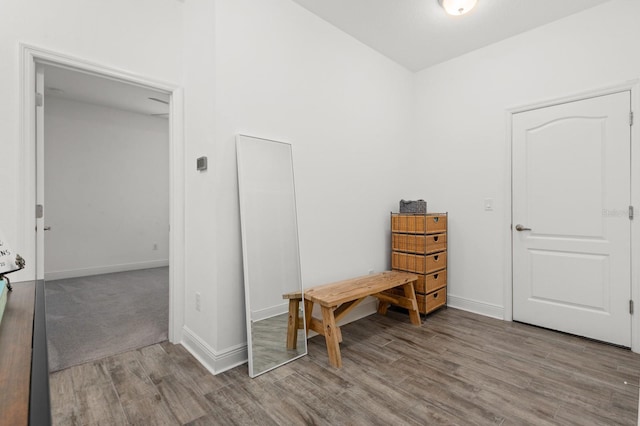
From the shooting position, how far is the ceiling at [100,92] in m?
4.16

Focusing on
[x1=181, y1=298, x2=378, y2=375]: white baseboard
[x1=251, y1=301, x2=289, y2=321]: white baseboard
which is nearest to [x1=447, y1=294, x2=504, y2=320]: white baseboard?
[x1=251, y1=301, x2=289, y2=321]: white baseboard

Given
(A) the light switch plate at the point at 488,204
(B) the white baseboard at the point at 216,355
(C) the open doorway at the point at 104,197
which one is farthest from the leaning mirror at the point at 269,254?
(A) the light switch plate at the point at 488,204

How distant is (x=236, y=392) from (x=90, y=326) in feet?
6.35

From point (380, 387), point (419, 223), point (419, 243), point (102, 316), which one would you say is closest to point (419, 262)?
point (419, 243)

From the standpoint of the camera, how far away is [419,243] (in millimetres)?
3199

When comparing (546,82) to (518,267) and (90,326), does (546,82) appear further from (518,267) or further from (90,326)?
(90,326)

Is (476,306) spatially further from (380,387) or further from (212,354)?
(212,354)

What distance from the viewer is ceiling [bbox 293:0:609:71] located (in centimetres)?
264

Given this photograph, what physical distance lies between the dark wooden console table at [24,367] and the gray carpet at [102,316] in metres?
1.79

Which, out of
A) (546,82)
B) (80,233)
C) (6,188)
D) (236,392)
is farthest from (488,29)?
(80,233)

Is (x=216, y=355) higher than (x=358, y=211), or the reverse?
(x=358, y=211)

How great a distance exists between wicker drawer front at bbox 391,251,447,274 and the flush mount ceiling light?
7.17 feet

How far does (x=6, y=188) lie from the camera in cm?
192

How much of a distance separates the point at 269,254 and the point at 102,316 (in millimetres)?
2170
